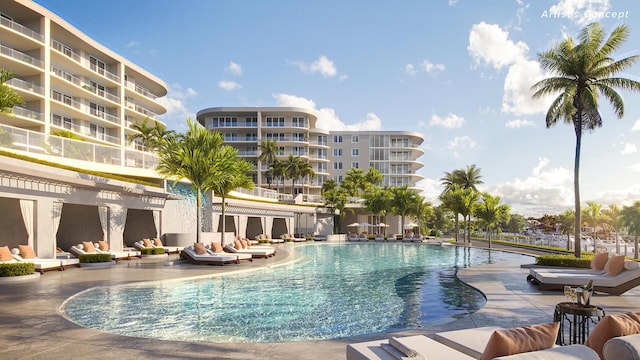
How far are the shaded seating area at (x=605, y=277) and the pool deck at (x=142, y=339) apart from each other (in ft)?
0.91

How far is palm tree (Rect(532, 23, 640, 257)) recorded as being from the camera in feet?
58.1

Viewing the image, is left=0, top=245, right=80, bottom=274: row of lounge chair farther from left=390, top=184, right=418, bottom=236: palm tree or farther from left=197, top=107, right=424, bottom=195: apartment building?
Result: left=197, top=107, right=424, bottom=195: apartment building

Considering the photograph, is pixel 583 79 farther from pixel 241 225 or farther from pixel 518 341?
pixel 241 225

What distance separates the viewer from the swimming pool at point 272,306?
26.6 feet

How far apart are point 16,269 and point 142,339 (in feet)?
32.9

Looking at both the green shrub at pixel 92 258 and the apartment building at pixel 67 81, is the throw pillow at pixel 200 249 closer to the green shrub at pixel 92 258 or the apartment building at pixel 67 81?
the green shrub at pixel 92 258

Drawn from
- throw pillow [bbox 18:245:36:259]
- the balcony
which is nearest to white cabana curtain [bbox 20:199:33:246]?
throw pillow [bbox 18:245:36:259]

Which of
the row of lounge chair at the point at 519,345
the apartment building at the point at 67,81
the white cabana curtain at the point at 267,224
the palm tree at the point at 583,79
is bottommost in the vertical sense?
the white cabana curtain at the point at 267,224

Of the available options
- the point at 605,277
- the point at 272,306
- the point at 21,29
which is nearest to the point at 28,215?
the point at 272,306

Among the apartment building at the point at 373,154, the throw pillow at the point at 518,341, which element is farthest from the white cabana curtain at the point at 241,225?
the apartment building at the point at 373,154

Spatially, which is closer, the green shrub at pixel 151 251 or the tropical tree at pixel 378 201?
the green shrub at pixel 151 251

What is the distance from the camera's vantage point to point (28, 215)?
17797 millimetres

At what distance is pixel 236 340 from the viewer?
736 cm

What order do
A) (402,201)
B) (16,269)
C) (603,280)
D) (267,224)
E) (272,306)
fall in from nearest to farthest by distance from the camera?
(272,306) < (603,280) < (16,269) < (267,224) < (402,201)
